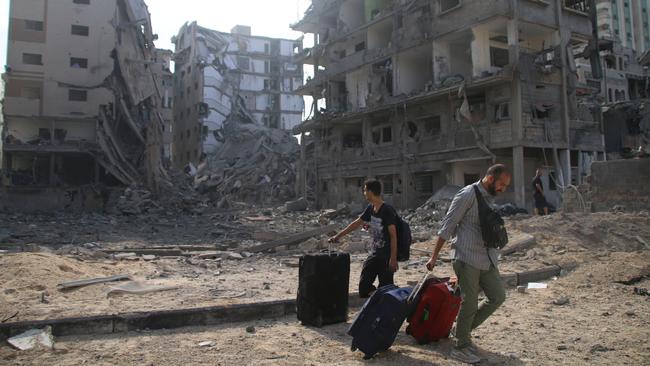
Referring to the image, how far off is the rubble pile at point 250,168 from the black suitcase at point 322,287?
2790 cm

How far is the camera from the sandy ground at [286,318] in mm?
4070

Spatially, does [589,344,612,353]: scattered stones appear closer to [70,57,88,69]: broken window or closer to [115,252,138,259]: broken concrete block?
[115,252,138,259]: broken concrete block

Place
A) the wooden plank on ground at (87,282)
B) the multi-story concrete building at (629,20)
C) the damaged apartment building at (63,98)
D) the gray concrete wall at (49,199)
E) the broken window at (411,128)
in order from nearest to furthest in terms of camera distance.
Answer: the wooden plank on ground at (87,282)
the broken window at (411,128)
the gray concrete wall at (49,199)
the damaged apartment building at (63,98)
the multi-story concrete building at (629,20)

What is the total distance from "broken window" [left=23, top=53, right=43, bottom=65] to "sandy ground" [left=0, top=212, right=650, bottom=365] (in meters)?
27.1

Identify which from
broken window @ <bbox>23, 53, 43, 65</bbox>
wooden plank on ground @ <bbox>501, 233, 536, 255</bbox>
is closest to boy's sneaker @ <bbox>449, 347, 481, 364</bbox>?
wooden plank on ground @ <bbox>501, 233, 536, 255</bbox>

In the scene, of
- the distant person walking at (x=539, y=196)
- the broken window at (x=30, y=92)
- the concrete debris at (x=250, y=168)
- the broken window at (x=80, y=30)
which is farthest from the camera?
the concrete debris at (x=250, y=168)

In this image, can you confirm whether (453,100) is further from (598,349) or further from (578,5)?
(598,349)

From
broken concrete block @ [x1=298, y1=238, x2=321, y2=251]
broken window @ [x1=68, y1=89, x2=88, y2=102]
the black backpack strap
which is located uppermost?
broken window @ [x1=68, y1=89, x2=88, y2=102]

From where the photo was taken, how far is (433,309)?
4207 mm

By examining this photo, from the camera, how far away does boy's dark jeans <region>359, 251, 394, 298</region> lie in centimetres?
495

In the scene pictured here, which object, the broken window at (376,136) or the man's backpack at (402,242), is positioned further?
the broken window at (376,136)

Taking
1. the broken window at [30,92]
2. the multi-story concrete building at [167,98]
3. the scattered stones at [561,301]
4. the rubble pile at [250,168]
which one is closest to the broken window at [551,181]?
the scattered stones at [561,301]

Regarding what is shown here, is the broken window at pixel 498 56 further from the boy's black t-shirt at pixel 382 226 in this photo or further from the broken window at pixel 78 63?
the broken window at pixel 78 63

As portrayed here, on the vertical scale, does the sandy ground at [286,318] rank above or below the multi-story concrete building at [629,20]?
below
